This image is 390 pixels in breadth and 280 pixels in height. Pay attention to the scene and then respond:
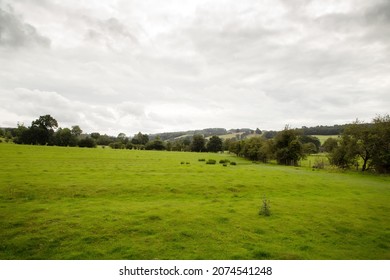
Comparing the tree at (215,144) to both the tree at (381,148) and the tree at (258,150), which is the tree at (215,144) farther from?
the tree at (381,148)

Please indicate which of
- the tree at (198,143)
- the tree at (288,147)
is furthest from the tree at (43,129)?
the tree at (288,147)

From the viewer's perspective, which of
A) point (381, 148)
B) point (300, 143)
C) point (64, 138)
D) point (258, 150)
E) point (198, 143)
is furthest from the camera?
point (198, 143)

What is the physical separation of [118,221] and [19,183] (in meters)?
15.7

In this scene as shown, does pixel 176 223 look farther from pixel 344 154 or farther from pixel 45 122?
pixel 45 122

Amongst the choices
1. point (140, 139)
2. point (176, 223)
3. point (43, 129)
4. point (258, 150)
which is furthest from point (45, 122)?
point (176, 223)

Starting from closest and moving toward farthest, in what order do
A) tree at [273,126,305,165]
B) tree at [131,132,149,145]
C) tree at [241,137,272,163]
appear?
tree at [273,126,305,165]
tree at [241,137,272,163]
tree at [131,132,149,145]

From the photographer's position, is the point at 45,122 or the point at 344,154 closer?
the point at 344,154

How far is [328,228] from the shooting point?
49.2ft

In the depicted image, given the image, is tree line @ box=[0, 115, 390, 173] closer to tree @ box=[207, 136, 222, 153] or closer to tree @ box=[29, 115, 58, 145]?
tree @ box=[29, 115, 58, 145]

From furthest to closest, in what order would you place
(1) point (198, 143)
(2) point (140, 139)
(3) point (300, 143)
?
1. (2) point (140, 139)
2. (1) point (198, 143)
3. (3) point (300, 143)

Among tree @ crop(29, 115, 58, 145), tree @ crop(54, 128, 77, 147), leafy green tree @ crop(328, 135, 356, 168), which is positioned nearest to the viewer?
leafy green tree @ crop(328, 135, 356, 168)

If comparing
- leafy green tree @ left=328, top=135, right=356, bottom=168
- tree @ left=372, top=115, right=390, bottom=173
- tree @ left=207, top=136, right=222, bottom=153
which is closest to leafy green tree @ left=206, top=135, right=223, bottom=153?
tree @ left=207, top=136, right=222, bottom=153

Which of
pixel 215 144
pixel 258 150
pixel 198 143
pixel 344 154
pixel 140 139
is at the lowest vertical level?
pixel 344 154
